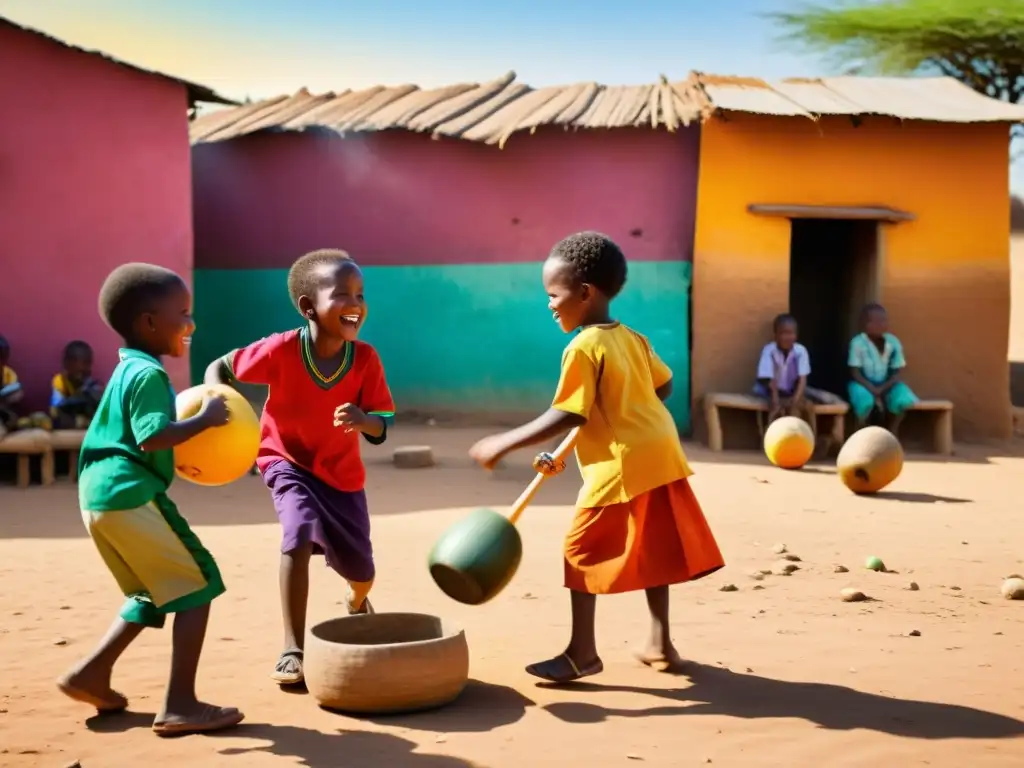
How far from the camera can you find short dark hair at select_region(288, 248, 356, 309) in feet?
14.3

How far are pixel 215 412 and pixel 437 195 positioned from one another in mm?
10128

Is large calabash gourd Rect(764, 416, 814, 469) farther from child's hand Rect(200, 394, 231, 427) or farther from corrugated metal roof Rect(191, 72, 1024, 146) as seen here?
child's hand Rect(200, 394, 231, 427)

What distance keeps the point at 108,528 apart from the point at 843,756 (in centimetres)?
226

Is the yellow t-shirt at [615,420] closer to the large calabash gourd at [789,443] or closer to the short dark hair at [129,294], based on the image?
the short dark hair at [129,294]

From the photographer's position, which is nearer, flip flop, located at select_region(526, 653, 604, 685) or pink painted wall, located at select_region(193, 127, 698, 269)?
flip flop, located at select_region(526, 653, 604, 685)

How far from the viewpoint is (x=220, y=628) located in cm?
497

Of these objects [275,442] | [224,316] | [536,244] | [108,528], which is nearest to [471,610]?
[275,442]

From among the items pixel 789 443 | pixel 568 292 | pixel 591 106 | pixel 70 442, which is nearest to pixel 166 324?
pixel 568 292

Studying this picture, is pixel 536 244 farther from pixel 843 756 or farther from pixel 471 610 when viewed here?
pixel 843 756

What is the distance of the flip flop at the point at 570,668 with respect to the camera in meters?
4.16

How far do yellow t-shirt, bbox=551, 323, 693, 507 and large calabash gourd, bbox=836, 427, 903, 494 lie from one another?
4898 millimetres

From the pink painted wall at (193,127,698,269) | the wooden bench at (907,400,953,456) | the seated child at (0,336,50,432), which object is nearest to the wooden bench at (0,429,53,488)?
the seated child at (0,336,50,432)

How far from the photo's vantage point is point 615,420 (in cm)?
422

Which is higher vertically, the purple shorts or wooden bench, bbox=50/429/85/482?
the purple shorts
